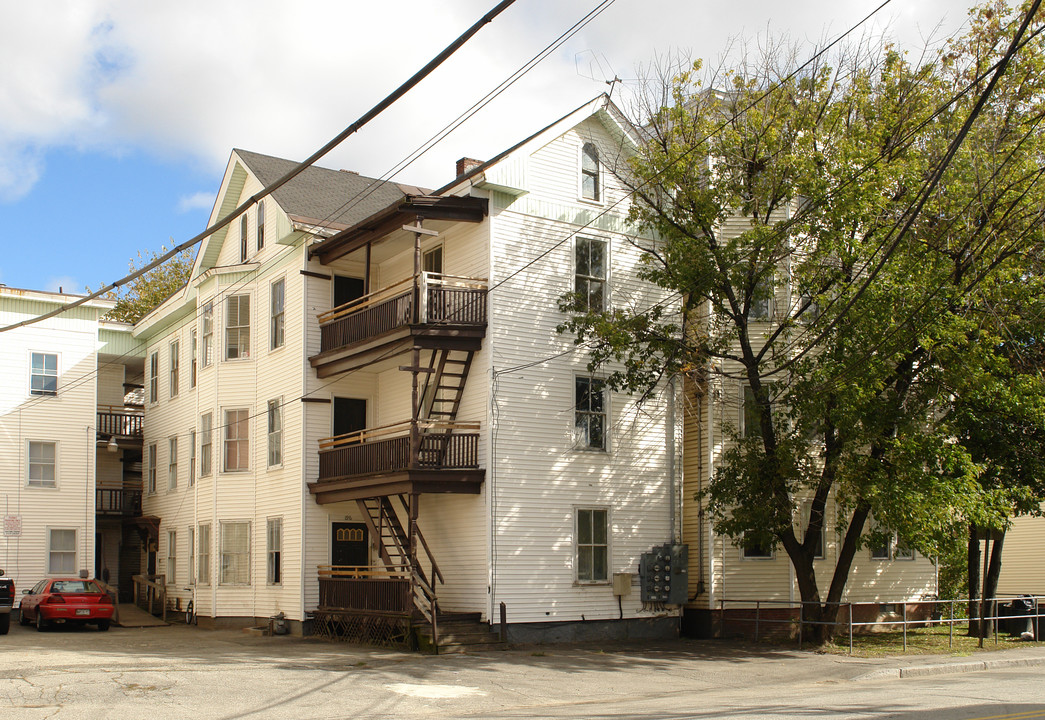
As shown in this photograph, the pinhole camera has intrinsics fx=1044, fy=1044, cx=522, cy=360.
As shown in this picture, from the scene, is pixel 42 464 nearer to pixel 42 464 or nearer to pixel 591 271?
pixel 42 464

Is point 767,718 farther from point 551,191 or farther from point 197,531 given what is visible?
point 197,531

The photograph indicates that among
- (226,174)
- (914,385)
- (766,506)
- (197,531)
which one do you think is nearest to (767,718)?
(766,506)

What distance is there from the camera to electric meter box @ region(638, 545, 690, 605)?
24.3 m

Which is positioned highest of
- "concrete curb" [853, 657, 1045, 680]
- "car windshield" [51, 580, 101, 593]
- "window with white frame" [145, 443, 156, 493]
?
"window with white frame" [145, 443, 156, 493]

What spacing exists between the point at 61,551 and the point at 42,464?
9.17ft

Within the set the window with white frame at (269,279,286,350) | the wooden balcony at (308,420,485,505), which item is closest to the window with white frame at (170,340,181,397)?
the window with white frame at (269,279,286,350)

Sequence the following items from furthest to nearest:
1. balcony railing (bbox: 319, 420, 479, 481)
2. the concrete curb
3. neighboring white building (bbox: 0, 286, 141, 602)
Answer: neighboring white building (bbox: 0, 286, 141, 602) < balcony railing (bbox: 319, 420, 479, 481) < the concrete curb

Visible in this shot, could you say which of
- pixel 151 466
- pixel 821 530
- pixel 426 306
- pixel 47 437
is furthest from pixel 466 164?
pixel 47 437

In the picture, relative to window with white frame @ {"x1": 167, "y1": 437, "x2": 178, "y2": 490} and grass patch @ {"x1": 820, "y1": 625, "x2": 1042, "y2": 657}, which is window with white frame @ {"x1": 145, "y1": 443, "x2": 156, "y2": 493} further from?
grass patch @ {"x1": 820, "y1": 625, "x2": 1042, "y2": 657}

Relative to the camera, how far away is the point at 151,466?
35.6m

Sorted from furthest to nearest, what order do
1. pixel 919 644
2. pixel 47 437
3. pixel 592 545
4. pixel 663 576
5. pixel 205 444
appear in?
pixel 47 437 < pixel 205 444 < pixel 663 576 < pixel 592 545 < pixel 919 644

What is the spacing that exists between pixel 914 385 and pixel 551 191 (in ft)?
30.2

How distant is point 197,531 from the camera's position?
30234 mm

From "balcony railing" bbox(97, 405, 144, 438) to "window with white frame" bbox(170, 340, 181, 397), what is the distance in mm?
3371
